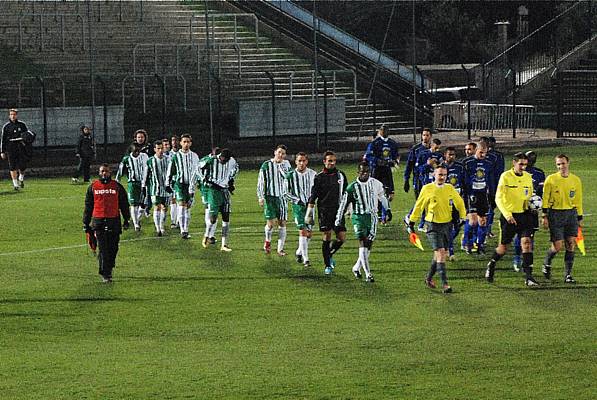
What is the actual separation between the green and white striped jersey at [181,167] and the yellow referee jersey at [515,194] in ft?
27.1

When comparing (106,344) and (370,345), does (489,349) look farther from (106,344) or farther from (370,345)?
(106,344)

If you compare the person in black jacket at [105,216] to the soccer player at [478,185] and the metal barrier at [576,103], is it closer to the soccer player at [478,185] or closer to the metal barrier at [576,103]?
the soccer player at [478,185]

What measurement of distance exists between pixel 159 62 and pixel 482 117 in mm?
13676

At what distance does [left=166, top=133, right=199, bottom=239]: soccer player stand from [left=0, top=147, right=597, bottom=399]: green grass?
2.67ft

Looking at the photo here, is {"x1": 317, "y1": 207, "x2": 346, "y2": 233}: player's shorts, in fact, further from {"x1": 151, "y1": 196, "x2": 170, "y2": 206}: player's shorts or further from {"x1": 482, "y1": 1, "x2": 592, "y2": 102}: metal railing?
{"x1": 482, "y1": 1, "x2": 592, "y2": 102}: metal railing

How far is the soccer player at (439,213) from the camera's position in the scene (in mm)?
22562

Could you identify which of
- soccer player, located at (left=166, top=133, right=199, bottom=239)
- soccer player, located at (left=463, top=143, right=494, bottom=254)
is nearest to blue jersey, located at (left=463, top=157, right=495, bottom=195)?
soccer player, located at (left=463, top=143, right=494, bottom=254)

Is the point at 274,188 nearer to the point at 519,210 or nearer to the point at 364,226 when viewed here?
the point at 364,226

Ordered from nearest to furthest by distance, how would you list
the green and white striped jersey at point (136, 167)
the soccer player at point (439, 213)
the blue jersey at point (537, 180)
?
the soccer player at point (439, 213) < the blue jersey at point (537, 180) < the green and white striped jersey at point (136, 167)

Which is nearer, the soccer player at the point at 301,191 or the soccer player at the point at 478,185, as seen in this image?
the soccer player at the point at 301,191

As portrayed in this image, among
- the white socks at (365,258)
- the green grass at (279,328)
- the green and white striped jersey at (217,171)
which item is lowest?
the green grass at (279,328)

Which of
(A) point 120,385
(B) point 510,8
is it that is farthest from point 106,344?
(B) point 510,8

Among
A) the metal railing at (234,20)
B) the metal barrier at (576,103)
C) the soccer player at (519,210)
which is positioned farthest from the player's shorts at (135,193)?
the metal barrier at (576,103)

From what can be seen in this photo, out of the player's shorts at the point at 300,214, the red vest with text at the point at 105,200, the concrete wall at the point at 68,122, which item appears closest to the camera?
the red vest with text at the point at 105,200
